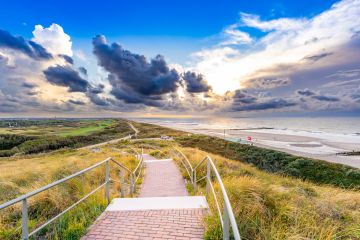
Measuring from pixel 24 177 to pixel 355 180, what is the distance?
28.3 metres

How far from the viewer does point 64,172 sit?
9.27m

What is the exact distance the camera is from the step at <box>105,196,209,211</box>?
Answer: 521 cm

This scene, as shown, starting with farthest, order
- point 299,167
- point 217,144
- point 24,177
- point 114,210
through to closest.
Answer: point 217,144
point 299,167
point 24,177
point 114,210

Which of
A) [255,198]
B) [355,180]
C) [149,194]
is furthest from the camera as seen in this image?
[355,180]

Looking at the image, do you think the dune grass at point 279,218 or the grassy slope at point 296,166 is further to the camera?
the grassy slope at point 296,166

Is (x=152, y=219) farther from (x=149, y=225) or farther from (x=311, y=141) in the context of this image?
(x=311, y=141)

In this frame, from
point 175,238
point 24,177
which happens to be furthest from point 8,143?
point 175,238

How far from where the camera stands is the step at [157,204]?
17.1 ft

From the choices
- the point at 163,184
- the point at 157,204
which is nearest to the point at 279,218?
the point at 157,204

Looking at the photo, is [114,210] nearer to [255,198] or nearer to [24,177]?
[255,198]

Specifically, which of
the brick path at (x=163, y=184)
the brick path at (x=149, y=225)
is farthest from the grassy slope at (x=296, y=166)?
the brick path at (x=149, y=225)

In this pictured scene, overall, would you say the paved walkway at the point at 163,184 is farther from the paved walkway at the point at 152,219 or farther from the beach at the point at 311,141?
the beach at the point at 311,141

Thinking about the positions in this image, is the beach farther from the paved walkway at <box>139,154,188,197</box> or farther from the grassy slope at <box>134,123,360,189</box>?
the paved walkway at <box>139,154,188,197</box>

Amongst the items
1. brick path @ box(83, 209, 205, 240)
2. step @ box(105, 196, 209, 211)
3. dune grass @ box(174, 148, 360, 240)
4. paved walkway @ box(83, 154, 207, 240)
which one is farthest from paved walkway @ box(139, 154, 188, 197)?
dune grass @ box(174, 148, 360, 240)
